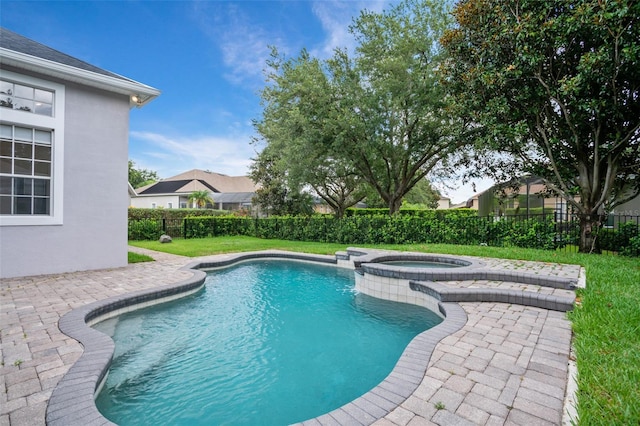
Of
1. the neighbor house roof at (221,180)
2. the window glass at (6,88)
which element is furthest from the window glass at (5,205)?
the neighbor house roof at (221,180)

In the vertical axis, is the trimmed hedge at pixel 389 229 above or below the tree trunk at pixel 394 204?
below

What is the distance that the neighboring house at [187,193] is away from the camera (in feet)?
116

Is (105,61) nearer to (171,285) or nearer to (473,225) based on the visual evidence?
(171,285)

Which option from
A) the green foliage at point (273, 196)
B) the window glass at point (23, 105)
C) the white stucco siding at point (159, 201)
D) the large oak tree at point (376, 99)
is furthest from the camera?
the white stucco siding at point (159, 201)

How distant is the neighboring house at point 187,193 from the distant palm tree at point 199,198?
31.4 inches

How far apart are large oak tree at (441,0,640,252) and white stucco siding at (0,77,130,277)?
10.6m

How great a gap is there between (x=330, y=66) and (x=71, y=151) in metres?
11.3

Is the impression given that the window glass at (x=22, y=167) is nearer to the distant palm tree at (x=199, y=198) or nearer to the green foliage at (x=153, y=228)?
the green foliage at (x=153, y=228)

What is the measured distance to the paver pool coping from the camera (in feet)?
7.29

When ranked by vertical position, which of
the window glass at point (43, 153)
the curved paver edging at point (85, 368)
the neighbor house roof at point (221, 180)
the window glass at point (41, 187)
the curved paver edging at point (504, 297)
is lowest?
the curved paver edging at point (85, 368)

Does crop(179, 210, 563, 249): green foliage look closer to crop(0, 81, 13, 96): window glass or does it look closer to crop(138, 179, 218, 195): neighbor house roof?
crop(0, 81, 13, 96): window glass

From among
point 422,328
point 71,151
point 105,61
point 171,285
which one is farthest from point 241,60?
point 422,328

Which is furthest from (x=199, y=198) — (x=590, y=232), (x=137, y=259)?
→ (x=590, y=232)

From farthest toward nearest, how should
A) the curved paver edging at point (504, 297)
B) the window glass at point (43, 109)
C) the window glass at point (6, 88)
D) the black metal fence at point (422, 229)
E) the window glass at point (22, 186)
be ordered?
1. the black metal fence at point (422, 229)
2. the window glass at point (43, 109)
3. the window glass at point (22, 186)
4. the window glass at point (6, 88)
5. the curved paver edging at point (504, 297)
